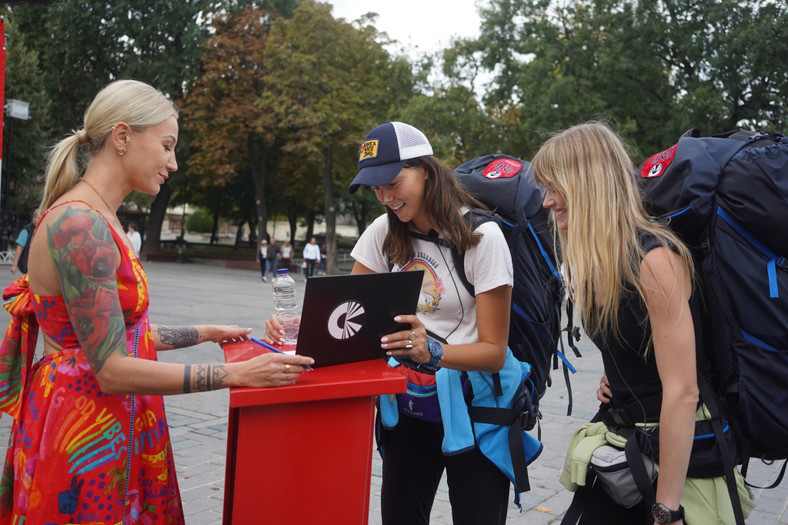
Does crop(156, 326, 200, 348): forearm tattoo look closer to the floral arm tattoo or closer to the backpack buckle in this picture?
the floral arm tattoo

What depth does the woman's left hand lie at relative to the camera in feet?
6.91

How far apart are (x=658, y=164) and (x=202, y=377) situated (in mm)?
1540

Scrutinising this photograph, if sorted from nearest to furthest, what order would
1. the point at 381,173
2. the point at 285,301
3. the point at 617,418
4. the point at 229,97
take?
the point at 617,418, the point at 381,173, the point at 285,301, the point at 229,97

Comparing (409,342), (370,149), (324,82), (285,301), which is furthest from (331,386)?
(324,82)

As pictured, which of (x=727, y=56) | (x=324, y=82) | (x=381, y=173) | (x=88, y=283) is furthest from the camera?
(x=324, y=82)

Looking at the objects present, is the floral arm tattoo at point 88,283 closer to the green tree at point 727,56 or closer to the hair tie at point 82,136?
the hair tie at point 82,136

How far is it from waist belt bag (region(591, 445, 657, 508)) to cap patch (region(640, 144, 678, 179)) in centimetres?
87

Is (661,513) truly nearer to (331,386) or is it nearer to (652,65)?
(331,386)

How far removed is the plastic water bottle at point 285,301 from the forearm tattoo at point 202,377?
1.93ft

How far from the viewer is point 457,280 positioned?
2445mm

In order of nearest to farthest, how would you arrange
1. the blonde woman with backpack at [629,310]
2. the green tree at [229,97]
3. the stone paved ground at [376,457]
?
the blonde woman with backpack at [629,310]
the stone paved ground at [376,457]
the green tree at [229,97]

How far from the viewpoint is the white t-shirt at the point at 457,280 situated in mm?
2352

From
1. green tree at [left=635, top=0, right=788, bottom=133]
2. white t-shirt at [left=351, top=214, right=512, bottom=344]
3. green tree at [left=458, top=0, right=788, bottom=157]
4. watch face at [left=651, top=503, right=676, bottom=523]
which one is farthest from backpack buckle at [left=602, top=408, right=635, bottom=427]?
green tree at [left=635, top=0, right=788, bottom=133]

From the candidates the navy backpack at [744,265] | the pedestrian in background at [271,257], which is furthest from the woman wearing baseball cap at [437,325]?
the pedestrian in background at [271,257]
